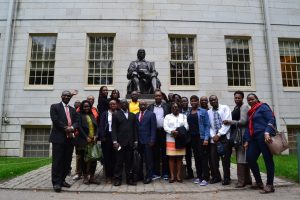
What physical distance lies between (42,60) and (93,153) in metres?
9.09

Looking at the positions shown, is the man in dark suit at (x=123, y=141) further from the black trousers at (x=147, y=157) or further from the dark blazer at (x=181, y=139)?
the dark blazer at (x=181, y=139)

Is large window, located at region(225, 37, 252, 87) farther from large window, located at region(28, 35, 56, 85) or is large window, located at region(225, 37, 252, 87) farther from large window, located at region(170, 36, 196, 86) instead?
large window, located at region(28, 35, 56, 85)

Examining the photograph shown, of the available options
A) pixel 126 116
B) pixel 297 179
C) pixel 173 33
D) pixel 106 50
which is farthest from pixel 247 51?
pixel 126 116

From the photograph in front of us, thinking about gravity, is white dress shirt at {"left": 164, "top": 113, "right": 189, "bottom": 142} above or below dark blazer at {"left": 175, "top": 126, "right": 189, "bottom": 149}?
above

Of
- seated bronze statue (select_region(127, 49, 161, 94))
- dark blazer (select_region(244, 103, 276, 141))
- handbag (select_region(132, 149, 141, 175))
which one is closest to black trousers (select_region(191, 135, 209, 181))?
dark blazer (select_region(244, 103, 276, 141))

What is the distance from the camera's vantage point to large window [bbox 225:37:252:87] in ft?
48.0

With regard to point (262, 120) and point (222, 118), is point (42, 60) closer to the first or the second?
point (222, 118)

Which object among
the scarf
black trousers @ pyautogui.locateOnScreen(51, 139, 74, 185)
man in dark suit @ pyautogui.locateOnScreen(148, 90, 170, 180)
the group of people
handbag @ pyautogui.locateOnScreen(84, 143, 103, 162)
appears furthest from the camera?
man in dark suit @ pyautogui.locateOnScreen(148, 90, 170, 180)

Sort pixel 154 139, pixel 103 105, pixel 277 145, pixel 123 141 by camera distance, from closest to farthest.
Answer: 1. pixel 277 145
2. pixel 123 141
3. pixel 154 139
4. pixel 103 105

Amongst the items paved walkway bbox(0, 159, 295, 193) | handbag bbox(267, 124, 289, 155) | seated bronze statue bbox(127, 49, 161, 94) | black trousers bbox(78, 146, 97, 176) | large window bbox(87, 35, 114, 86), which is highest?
large window bbox(87, 35, 114, 86)

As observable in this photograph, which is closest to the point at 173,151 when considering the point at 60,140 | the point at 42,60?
the point at 60,140

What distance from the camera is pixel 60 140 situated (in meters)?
6.34

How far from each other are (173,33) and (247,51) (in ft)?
13.4

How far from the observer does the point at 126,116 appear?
6.97m
